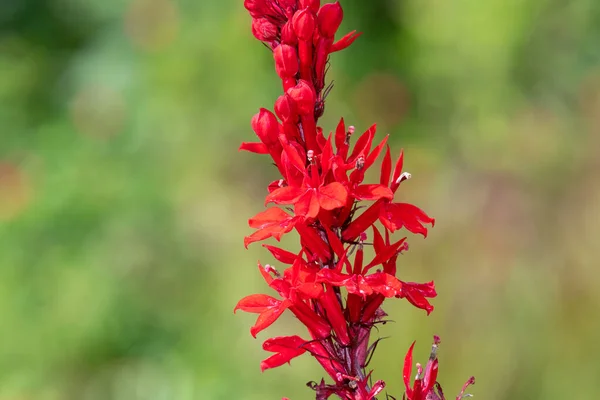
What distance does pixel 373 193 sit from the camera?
1.09 meters

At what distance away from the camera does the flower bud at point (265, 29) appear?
117 cm

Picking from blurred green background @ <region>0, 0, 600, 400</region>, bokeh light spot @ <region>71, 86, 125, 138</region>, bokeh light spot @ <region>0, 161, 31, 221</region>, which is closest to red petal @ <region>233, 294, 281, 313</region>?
blurred green background @ <region>0, 0, 600, 400</region>

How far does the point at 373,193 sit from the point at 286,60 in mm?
247

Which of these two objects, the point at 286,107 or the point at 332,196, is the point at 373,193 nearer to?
the point at 332,196

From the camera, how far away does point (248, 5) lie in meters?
1.14

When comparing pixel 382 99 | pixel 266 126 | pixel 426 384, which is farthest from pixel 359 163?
pixel 382 99

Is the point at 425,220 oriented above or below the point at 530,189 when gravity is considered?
below

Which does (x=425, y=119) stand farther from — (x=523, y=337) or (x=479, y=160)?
(x=523, y=337)

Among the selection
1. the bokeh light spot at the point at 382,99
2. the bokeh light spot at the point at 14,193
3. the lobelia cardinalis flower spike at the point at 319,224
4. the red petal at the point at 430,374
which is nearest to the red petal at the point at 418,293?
the lobelia cardinalis flower spike at the point at 319,224

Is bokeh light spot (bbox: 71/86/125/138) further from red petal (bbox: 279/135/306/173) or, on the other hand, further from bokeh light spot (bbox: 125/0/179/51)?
red petal (bbox: 279/135/306/173)

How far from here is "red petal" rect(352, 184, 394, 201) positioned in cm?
108

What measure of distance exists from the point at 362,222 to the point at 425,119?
3290mm

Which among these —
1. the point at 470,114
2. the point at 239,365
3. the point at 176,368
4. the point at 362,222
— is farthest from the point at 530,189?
A: the point at 362,222

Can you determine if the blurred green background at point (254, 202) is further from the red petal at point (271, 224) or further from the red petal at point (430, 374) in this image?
the red petal at point (271, 224)
